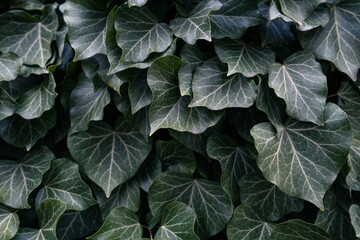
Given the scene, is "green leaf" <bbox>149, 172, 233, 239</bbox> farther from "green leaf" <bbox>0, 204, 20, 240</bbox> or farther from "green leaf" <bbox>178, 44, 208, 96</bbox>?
"green leaf" <bbox>0, 204, 20, 240</bbox>

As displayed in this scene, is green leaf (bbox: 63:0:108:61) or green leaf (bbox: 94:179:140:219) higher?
green leaf (bbox: 63:0:108:61)

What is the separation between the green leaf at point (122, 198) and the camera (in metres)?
1.17

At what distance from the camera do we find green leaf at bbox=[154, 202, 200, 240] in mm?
1037

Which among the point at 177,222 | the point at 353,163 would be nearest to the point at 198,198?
the point at 177,222

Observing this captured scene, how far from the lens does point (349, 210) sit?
1.02 m

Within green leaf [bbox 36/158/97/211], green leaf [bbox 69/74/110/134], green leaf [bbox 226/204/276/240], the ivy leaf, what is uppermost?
the ivy leaf

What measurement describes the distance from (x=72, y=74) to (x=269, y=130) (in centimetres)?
63

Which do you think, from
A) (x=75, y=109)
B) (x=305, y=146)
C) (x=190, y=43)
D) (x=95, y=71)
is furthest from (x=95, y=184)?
(x=305, y=146)

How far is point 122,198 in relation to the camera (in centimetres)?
118

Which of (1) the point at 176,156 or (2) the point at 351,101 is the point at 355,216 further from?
(1) the point at 176,156

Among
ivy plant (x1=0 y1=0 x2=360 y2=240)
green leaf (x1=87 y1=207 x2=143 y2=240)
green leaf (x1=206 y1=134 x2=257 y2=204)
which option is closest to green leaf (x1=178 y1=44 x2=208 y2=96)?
ivy plant (x1=0 y1=0 x2=360 y2=240)

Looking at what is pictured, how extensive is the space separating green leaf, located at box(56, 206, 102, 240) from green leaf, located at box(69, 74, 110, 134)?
0.89 ft

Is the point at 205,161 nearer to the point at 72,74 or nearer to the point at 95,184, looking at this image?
the point at 95,184

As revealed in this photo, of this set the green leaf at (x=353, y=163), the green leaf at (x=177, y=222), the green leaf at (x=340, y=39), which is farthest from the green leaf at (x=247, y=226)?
the green leaf at (x=340, y=39)
